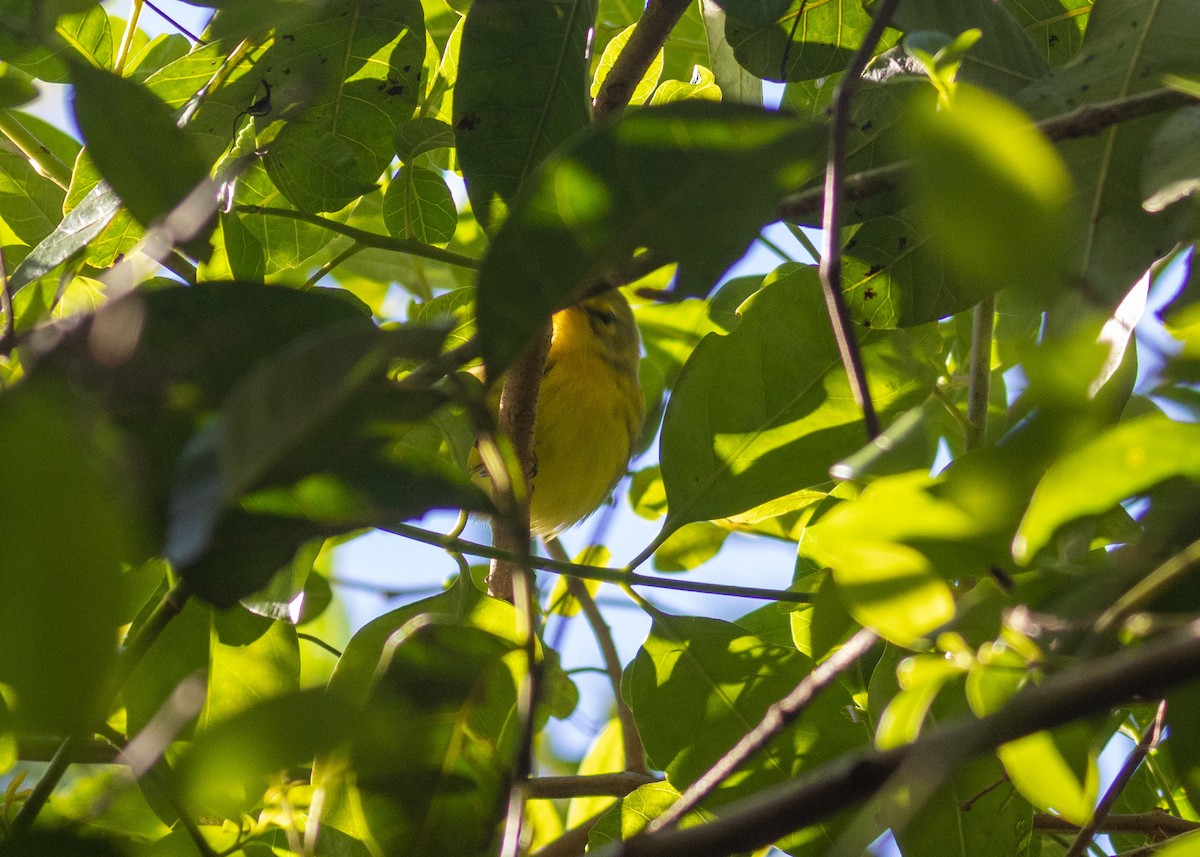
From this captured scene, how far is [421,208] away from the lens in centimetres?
107

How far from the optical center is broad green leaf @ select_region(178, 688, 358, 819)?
330 millimetres

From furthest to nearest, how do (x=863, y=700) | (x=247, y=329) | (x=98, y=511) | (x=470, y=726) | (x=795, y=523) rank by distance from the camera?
1. (x=795, y=523)
2. (x=863, y=700)
3. (x=470, y=726)
4. (x=247, y=329)
5. (x=98, y=511)

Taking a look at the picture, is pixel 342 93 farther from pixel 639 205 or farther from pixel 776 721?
pixel 776 721

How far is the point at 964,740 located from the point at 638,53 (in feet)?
2.49

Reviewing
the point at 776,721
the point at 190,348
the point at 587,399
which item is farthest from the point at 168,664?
the point at 587,399

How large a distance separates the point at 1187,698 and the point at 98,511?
0.48 metres

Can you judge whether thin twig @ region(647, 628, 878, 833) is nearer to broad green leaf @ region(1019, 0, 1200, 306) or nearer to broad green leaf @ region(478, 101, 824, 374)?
broad green leaf @ region(478, 101, 824, 374)

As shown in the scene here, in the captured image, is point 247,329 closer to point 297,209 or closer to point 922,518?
point 922,518

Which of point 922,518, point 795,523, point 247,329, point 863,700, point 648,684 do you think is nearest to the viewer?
point 922,518

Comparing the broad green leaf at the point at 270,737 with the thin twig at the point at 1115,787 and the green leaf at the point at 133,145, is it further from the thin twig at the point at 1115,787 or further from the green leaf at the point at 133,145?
the thin twig at the point at 1115,787

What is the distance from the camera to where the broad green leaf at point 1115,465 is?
0.38 meters

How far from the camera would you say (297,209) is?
3.10 ft

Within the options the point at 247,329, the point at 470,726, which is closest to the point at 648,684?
the point at 470,726

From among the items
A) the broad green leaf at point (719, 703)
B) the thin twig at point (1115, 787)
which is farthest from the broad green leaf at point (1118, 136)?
the broad green leaf at point (719, 703)
